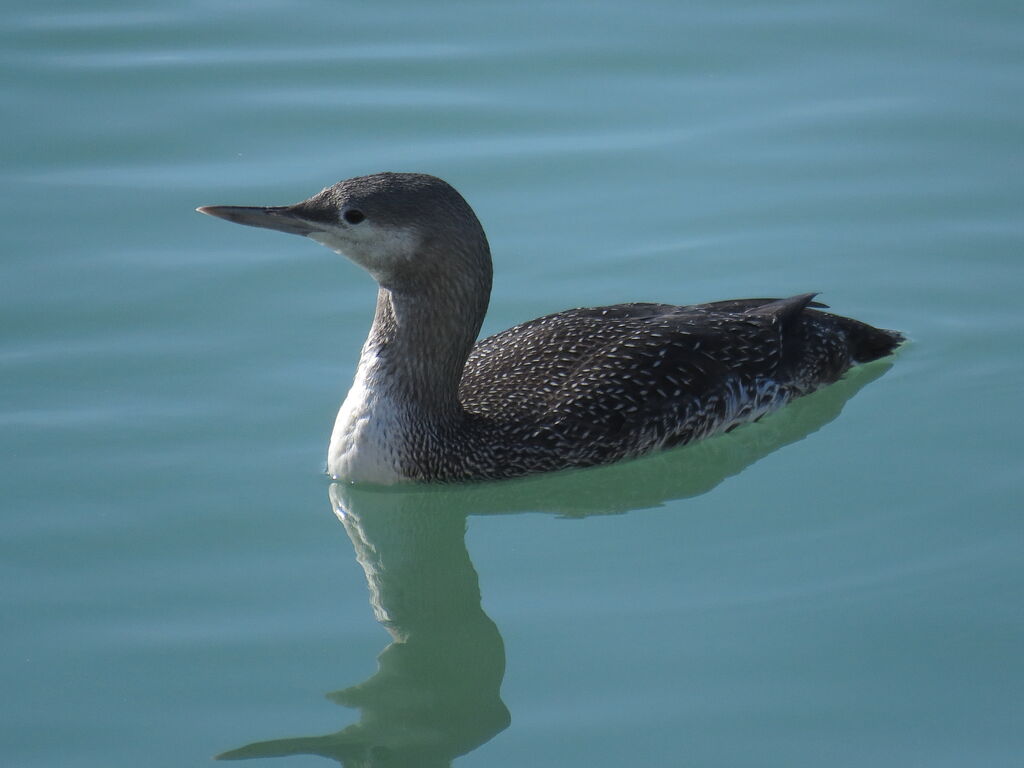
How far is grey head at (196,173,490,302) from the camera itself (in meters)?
6.59

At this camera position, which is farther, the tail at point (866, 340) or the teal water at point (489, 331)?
the tail at point (866, 340)

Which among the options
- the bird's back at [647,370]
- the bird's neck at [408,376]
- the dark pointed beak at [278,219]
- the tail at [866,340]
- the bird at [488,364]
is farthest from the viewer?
the tail at [866,340]

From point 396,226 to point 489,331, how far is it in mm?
1608

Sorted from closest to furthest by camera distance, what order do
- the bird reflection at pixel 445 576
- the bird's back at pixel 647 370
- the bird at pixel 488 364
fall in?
the bird reflection at pixel 445 576 < the bird at pixel 488 364 < the bird's back at pixel 647 370

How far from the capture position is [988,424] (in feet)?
24.2

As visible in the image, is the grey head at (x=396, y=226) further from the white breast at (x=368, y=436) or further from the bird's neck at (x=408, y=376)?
the white breast at (x=368, y=436)

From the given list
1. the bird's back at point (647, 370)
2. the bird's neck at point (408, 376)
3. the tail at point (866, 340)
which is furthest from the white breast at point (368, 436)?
the tail at point (866, 340)

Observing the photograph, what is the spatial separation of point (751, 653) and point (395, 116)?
5.15m

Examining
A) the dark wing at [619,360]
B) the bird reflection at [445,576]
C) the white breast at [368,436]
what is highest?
the dark wing at [619,360]

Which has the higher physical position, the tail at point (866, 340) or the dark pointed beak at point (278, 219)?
the dark pointed beak at point (278, 219)

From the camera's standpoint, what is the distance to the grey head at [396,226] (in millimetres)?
6586

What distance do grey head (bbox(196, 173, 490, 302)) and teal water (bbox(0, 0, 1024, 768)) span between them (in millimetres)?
932

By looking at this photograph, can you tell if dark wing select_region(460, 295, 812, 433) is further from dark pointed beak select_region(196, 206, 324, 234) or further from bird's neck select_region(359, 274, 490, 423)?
dark pointed beak select_region(196, 206, 324, 234)

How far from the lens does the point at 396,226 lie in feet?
21.9
